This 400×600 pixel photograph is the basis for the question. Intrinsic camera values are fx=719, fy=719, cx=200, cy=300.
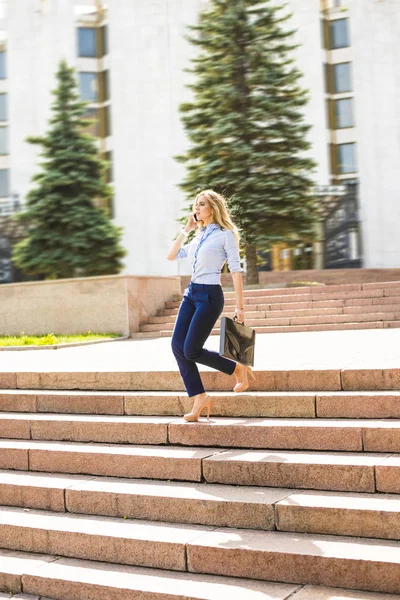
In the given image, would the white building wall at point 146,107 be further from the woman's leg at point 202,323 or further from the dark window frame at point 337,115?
the woman's leg at point 202,323

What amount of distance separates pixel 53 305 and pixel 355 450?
36.6 feet

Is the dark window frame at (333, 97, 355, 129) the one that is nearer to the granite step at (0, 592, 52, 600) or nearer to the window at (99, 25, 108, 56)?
the window at (99, 25, 108, 56)

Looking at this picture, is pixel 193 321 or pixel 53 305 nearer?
pixel 193 321

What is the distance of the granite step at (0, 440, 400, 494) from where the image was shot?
4.44 meters

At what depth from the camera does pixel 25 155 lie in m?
37.8

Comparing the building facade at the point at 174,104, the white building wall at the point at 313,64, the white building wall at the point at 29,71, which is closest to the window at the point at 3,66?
the white building wall at the point at 29,71

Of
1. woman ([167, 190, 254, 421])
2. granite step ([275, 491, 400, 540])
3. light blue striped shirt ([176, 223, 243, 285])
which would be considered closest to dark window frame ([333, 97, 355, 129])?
woman ([167, 190, 254, 421])

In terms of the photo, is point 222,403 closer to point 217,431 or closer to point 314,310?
point 217,431

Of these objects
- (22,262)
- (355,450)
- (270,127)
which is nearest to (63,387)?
(355,450)

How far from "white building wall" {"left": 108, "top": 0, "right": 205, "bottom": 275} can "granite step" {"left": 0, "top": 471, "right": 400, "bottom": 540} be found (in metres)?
30.6

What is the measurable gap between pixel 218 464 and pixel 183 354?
910 mm

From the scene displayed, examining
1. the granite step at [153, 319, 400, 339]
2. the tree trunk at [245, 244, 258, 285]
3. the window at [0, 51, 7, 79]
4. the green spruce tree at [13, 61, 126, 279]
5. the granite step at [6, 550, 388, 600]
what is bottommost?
the granite step at [6, 550, 388, 600]

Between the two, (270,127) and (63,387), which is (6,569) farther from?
(270,127)

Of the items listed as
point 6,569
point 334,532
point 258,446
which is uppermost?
point 258,446
